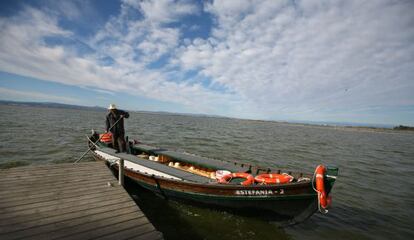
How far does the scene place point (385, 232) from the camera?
7.50 meters

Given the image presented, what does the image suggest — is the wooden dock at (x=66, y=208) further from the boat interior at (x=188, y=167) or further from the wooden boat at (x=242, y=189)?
the boat interior at (x=188, y=167)

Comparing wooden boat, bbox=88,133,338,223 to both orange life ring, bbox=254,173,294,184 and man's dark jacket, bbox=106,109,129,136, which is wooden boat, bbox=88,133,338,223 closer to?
orange life ring, bbox=254,173,294,184

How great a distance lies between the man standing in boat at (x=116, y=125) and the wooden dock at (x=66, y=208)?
4.12 m

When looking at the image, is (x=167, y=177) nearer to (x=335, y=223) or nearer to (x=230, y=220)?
(x=230, y=220)

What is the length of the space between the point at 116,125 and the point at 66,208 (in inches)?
266

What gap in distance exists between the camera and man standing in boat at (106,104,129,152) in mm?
11289

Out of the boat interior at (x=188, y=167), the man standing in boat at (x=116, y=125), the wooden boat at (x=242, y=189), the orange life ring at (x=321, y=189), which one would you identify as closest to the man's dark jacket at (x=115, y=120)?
the man standing in boat at (x=116, y=125)

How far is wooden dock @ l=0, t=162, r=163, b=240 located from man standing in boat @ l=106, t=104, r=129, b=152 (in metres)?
4.12

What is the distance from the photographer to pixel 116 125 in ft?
37.4

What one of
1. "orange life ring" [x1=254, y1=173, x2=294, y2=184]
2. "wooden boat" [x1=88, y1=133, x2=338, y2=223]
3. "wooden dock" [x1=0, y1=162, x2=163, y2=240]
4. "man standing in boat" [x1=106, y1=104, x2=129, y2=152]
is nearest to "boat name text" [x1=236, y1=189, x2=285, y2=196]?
"wooden boat" [x1=88, y1=133, x2=338, y2=223]

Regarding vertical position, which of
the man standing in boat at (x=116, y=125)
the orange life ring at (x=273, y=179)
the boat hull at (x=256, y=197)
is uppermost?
the man standing in boat at (x=116, y=125)

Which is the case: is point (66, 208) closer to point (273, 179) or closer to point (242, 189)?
point (242, 189)

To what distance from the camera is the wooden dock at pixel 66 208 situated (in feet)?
13.7

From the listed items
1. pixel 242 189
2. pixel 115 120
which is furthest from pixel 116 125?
pixel 242 189
